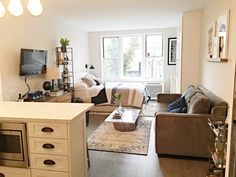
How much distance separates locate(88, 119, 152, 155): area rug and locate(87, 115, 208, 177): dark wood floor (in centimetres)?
15

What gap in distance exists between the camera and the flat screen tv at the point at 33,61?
150 inches

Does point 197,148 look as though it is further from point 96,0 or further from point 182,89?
point 96,0

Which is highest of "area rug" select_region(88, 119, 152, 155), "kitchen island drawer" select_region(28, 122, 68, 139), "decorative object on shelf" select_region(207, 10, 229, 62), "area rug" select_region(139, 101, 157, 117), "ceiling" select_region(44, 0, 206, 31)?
"ceiling" select_region(44, 0, 206, 31)

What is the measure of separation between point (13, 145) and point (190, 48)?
4262 millimetres

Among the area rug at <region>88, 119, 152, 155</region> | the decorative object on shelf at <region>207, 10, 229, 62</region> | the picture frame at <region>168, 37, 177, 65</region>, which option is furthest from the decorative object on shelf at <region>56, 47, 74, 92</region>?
the picture frame at <region>168, 37, 177, 65</region>

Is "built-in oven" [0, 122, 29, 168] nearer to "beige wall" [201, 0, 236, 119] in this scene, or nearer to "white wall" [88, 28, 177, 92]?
"beige wall" [201, 0, 236, 119]

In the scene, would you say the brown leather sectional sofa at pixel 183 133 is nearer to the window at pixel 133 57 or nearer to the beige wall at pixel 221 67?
the beige wall at pixel 221 67

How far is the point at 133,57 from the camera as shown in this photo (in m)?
7.56

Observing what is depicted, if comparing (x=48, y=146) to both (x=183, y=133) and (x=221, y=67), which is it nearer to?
(x=183, y=133)

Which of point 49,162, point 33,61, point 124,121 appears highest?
point 33,61

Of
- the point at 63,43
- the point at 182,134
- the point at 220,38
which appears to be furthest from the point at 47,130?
the point at 63,43

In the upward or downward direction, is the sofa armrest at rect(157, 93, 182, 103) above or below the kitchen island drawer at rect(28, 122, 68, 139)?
below

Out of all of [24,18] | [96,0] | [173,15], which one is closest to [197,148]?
[96,0]

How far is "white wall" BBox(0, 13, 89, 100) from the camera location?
11.7 ft
